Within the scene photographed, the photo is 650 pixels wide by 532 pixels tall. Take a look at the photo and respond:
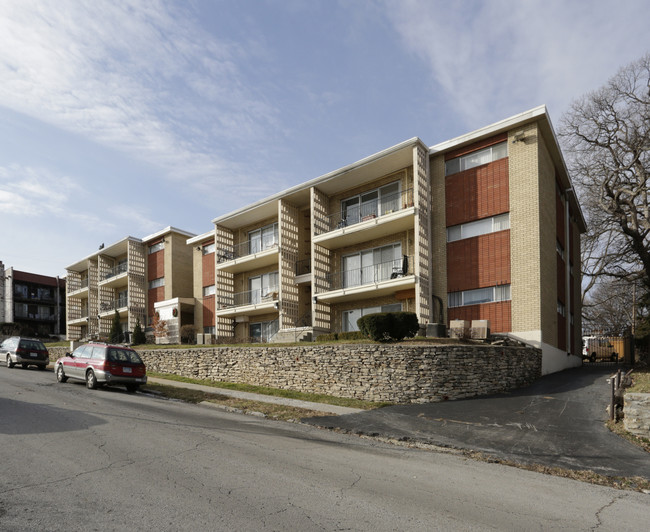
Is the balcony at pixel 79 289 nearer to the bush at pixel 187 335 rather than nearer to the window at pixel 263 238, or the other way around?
the bush at pixel 187 335

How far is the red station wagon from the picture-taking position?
54.6 ft

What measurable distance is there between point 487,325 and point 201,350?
12.2 metres

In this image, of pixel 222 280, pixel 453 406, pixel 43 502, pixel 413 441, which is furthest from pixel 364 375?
pixel 222 280

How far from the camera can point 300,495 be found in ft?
19.2

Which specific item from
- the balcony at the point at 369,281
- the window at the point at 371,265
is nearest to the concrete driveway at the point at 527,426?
the balcony at the point at 369,281

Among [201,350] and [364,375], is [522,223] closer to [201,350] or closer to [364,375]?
[364,375]

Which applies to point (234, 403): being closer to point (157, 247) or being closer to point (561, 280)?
point (561, 280)

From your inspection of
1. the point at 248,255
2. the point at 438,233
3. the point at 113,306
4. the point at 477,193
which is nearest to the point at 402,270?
the point at 438,233

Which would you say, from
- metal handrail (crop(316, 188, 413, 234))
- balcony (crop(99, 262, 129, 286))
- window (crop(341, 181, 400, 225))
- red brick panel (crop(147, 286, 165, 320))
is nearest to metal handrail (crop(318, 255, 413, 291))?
metal handrail (crop(316, 188, 413, 234))

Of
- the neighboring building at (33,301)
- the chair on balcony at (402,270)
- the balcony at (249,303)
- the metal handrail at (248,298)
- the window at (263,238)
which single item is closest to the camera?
the chair on balcony at (402,270)

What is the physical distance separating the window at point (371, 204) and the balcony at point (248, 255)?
4738 mm

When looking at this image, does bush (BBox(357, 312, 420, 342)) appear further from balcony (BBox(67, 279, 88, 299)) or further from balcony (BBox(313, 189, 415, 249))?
balcony (BBox(67, 279, 88, 299))

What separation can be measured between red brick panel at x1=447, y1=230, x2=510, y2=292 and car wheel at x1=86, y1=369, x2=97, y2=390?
14360mm

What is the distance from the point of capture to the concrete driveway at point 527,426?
8.94m
